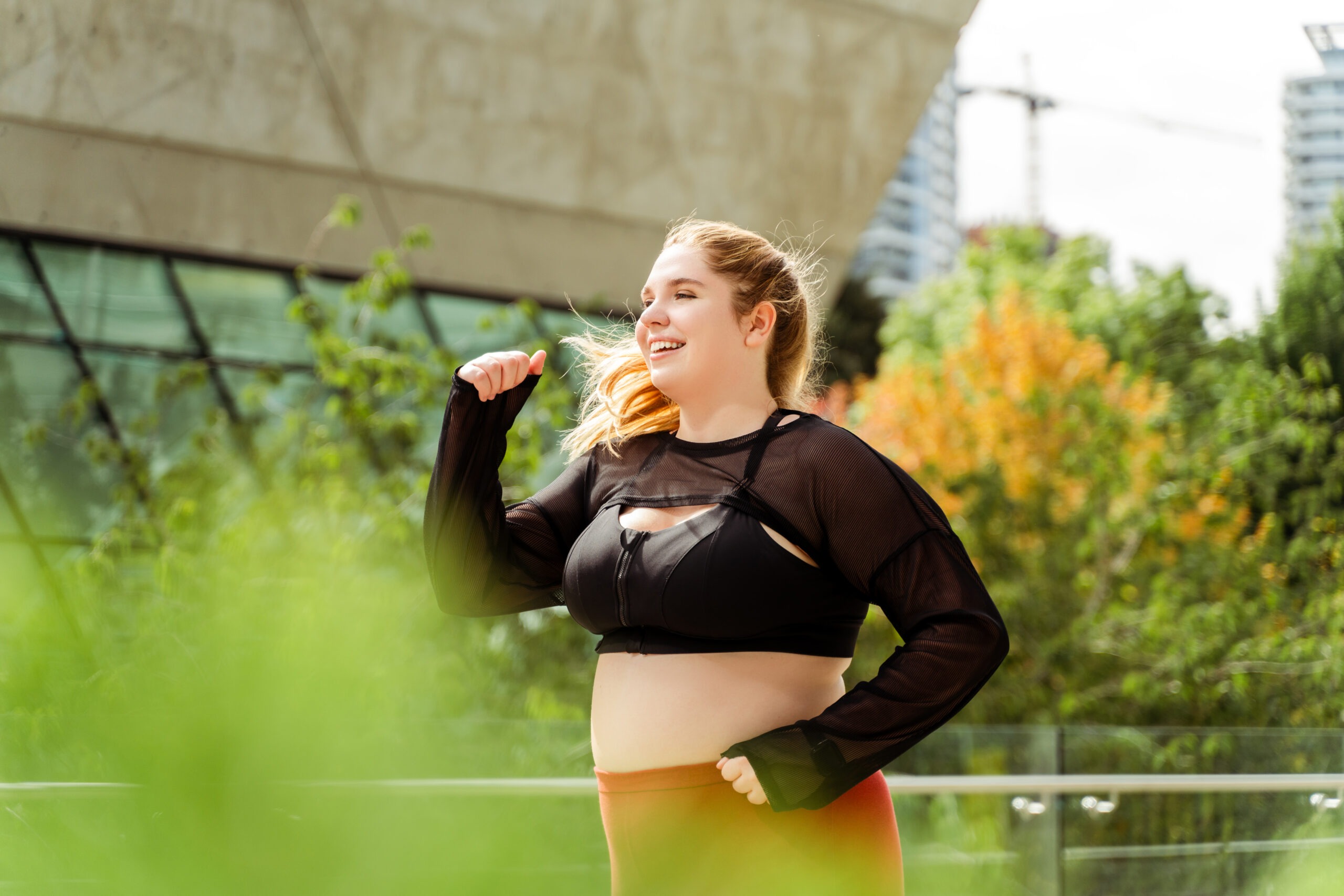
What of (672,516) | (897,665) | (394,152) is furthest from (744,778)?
(394,152)

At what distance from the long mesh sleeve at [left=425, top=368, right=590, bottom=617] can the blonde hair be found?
0.50 feet

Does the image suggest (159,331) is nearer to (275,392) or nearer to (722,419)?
(275,392)

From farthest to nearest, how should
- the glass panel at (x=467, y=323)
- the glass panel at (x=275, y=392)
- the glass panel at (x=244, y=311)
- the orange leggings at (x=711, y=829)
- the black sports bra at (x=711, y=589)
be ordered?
the glass panel at (x=467, y=323) → the glass panel at (x=244, y=311) → the glass panel at (x=275, y=392) → the black sports bra at (x=711, y=589) → the orange leggings at (x=711, y=829)

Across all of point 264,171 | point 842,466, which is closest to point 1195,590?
point 264,171

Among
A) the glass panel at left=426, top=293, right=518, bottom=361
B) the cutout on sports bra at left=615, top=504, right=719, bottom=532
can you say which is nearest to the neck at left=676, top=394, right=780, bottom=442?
the cutout on sports bra at left=615, top=504, right=719, bottom=532

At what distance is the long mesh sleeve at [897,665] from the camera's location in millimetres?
1091

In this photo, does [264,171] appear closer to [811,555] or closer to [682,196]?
[682,196]

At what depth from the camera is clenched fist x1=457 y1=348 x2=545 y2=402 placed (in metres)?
1.28

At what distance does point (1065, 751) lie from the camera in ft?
13.2

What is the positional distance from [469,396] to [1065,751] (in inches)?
130

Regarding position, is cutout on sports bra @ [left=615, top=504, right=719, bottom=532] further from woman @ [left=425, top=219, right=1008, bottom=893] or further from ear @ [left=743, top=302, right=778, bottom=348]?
ear @ [left=743, top=302, right=778, bottom=348]

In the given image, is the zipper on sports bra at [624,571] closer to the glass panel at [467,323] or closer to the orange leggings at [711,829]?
the orange leggings at [711,829]

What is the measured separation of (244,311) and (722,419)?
633cm

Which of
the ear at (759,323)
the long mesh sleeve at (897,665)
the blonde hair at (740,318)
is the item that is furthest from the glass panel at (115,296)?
the long mesh sleeve at (897,665)
